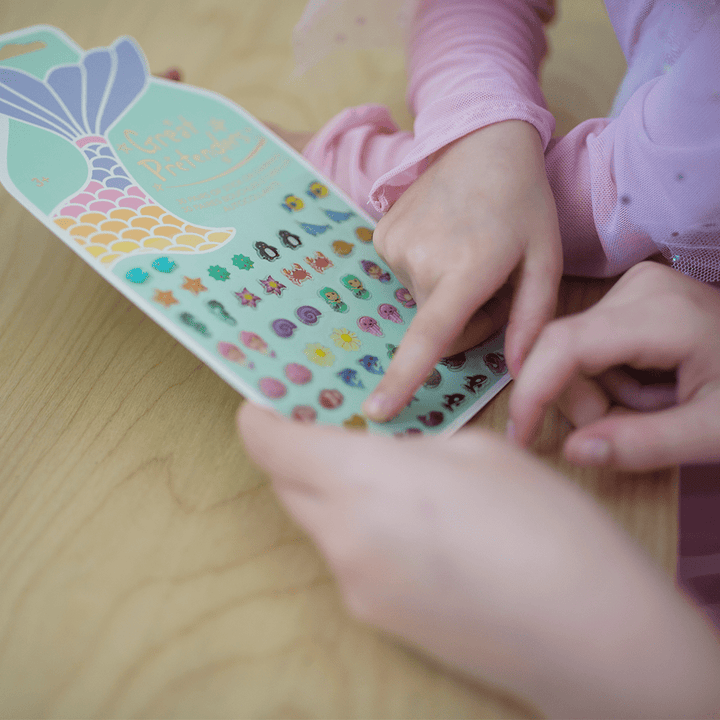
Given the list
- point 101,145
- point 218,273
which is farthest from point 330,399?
point 101,145

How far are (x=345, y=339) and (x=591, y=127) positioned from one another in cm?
32

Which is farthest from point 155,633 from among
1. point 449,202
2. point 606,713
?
point 449,202

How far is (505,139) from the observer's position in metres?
0.44

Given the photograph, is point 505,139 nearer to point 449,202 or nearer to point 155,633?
point 449,202

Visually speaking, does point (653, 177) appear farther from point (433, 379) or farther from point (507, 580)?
point (507, 580)

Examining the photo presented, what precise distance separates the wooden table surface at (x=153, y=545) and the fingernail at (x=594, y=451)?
43 mm

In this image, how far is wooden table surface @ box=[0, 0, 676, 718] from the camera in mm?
302

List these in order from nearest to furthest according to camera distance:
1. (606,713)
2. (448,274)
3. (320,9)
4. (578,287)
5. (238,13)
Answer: (606,713) < (448,274) < (578,287) < (320,9) < (238,13)

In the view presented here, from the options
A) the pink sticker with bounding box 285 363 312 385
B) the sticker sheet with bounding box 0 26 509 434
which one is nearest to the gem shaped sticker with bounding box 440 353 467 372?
the sticker sheet with bounding box 0 26 509 434

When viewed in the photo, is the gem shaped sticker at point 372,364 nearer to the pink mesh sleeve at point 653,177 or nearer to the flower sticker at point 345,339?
the flower sticker at point 345,339

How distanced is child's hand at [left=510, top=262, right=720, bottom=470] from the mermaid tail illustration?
0.25m

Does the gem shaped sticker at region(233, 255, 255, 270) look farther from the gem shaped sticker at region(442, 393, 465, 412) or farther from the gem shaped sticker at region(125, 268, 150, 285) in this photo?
the gem shaped sticker at region(442, 393, 465, 412)

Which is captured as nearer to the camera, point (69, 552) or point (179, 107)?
point (69, 552)

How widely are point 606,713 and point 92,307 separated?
0.46 m
